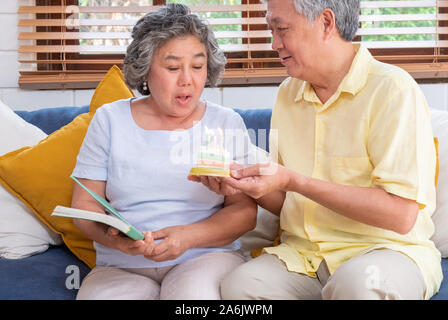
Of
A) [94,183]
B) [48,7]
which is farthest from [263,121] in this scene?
[48,7]

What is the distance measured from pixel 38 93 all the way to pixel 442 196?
166 cm

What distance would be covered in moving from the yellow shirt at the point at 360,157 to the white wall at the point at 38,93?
2.86ft

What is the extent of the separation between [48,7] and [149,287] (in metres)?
1.45

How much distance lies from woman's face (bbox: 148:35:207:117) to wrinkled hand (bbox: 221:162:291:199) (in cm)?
34

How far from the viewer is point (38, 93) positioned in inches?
92.5

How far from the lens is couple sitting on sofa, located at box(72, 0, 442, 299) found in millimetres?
1217

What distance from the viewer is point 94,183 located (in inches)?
57.3

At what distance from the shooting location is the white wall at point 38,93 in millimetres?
2326

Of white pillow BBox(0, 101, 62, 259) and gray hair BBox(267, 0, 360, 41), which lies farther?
white pillow BBox(0, 101, 62, 259)

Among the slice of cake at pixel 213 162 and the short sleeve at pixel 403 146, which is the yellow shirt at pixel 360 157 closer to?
the short sleeve at pixel 403 146

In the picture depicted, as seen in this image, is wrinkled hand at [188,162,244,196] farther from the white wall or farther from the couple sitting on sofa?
the white wall

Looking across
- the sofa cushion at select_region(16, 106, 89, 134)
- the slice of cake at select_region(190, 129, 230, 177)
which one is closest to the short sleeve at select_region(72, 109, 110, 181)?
the slice of cake at select_region(190, 129, 230, 177)

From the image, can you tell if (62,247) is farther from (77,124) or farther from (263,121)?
(263,121)
